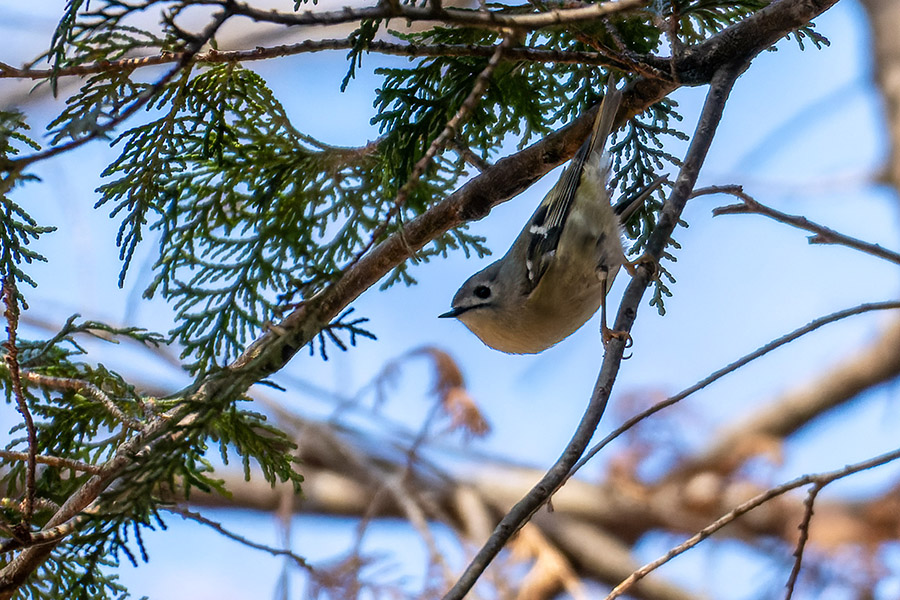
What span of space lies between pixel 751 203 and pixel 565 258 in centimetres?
81

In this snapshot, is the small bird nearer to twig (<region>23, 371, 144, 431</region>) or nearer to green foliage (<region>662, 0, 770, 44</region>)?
green foliage (<region>662, 0, 770, 44</region>)

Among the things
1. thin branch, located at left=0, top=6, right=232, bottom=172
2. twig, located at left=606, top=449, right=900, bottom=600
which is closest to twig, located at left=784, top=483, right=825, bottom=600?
twig, located at left=606, top=449, right=900, bottom=600

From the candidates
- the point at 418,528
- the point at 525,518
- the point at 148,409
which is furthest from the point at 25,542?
the point at 418,528

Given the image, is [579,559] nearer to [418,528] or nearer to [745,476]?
[745,476]

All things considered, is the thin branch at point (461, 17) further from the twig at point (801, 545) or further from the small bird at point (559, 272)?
the small bird at point (559, 272)

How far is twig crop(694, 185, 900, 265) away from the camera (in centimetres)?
126

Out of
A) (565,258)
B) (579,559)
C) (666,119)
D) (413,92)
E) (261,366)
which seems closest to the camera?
(261,366)

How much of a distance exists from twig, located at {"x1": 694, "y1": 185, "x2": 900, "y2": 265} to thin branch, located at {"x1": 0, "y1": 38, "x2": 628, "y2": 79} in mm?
299

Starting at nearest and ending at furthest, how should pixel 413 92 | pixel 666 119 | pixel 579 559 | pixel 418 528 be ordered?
1. pixel 413 92
2. pixel 666 119
3. pixel 418 528
4. pixel 579 559

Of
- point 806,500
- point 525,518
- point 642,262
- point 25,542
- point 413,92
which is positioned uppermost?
point 413,92

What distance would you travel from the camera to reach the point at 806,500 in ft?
4.28

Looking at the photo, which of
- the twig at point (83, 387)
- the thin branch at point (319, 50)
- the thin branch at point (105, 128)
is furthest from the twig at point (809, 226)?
the twig at point (83, 387)

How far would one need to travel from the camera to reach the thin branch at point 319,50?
1261mm

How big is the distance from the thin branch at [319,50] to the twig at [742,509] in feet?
2.37
